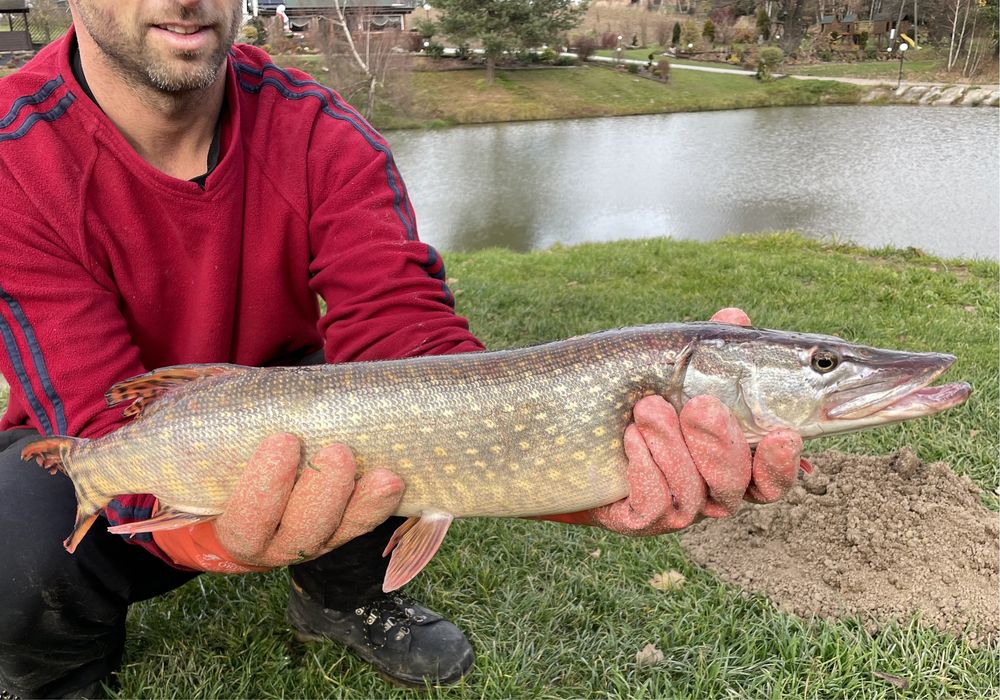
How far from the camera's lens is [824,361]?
1927mm

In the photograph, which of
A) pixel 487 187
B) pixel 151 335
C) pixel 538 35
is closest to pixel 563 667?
pixel 151 335

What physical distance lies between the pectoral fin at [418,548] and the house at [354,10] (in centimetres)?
2844

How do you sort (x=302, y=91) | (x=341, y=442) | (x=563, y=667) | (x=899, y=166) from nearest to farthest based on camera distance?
(x=341, y=442)
(x=563, y=667)
(x=302, y=91)
(x=899, y=166)

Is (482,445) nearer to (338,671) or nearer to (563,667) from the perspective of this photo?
(563,667)

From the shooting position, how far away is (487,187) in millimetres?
16141

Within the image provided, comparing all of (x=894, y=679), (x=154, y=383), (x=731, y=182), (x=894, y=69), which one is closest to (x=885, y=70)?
(x=894, y=69)

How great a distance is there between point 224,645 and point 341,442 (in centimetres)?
121

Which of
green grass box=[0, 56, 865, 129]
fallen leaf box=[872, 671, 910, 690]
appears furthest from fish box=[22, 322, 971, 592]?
green grass box=[0, 56, 865, 129]

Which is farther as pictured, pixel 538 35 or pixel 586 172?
pixel 538 35

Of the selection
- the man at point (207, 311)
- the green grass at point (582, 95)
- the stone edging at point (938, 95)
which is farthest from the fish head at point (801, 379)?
the green grass at point (582, 95)

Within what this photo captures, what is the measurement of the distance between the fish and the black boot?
0.61 meters

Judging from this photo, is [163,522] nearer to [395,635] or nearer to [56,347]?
[56,347]

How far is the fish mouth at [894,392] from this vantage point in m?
1.81

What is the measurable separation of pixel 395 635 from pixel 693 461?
4.45 ft
